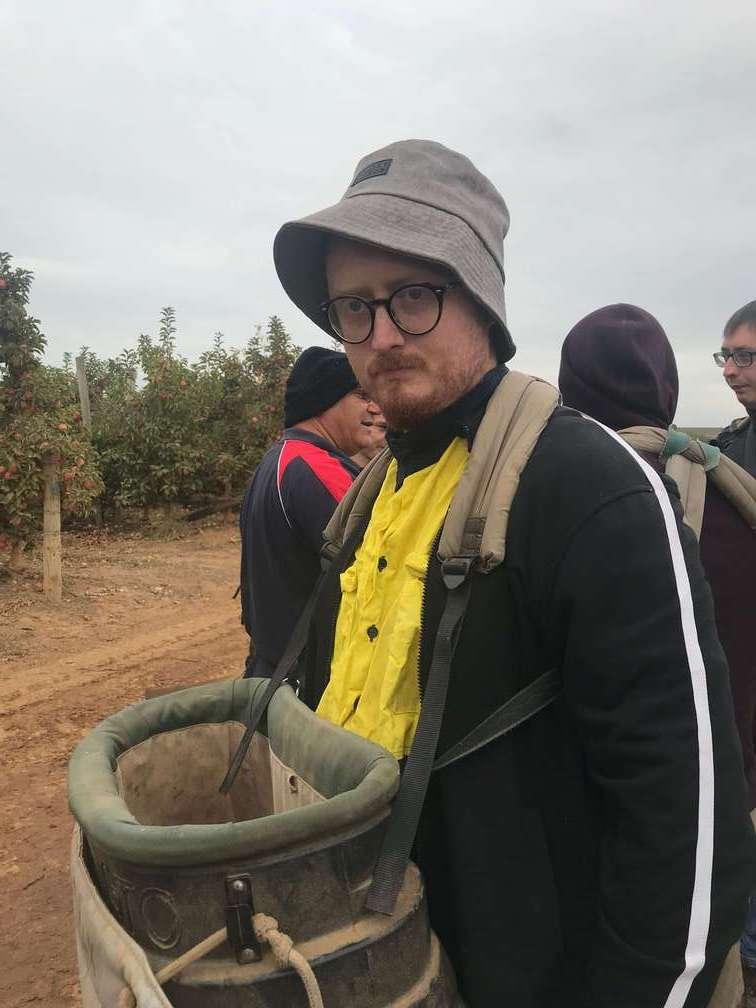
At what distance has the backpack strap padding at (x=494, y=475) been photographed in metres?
1.10

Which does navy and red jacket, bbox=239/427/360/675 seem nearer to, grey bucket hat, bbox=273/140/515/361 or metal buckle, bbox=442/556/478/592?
grey bucket hat, bbox=273/140/515/361

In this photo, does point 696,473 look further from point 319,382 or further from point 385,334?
point 319,382

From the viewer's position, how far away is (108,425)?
44.3 feet

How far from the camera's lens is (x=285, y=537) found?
2705mm

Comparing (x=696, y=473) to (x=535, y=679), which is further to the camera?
(x=696, y=473)

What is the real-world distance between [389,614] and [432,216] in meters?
0.66

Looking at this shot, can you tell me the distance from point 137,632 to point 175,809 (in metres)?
6.49

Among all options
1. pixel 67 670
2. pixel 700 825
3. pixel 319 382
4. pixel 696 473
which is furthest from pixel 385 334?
pixel 67 670

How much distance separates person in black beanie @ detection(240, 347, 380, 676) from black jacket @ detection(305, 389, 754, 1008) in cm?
152

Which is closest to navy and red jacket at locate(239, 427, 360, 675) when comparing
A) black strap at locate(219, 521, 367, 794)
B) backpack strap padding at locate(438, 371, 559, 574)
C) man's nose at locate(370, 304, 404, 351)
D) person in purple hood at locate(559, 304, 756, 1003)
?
person in purple hood at locate(559, 304, 756, 1003)

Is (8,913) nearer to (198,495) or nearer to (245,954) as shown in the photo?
(245,954)

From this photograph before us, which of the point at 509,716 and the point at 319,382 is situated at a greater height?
the point at 319,382

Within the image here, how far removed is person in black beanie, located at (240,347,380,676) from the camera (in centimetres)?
266

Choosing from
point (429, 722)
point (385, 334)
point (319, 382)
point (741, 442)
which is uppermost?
point (319, 382)
